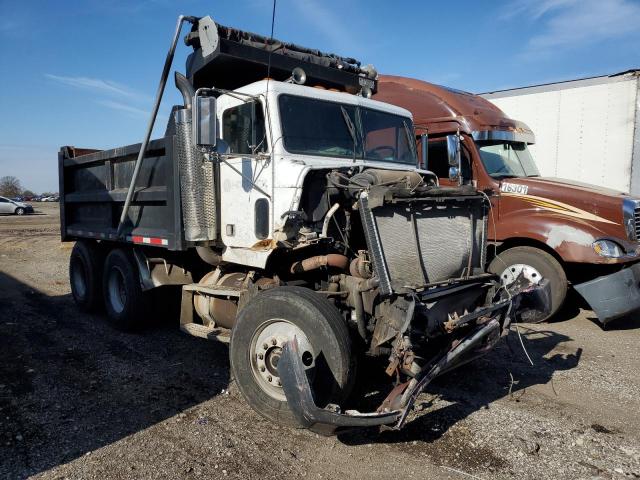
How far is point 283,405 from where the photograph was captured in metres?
3.82

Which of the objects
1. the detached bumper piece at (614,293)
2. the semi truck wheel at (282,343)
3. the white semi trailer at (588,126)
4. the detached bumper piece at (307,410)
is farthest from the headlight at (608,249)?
the detached bumper piece at (307,410)

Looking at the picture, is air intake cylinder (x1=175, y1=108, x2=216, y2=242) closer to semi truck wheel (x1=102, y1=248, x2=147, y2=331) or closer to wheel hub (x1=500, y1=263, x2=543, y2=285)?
semi truck wheel (x1=102, y1=248, x2=147, y2=331)

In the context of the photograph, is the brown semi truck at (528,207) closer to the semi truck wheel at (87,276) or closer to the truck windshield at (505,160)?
the truck windshield at (505,160)

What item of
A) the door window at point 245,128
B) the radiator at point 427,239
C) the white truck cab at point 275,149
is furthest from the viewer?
the door window at point 245,128

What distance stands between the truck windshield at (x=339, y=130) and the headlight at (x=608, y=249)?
2801mm

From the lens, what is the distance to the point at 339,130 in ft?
17.0

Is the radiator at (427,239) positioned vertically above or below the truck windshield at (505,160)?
below

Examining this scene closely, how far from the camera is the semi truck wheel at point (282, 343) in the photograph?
3641 mm

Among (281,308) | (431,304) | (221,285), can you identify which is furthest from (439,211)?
(221,285)

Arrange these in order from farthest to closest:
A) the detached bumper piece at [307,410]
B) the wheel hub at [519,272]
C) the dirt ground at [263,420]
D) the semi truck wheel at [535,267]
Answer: the wheel hub at [519,272]
the semi truck wheel at [535,267]
the dirt ground at [263,420]
the detached bumper piece at [307,410]

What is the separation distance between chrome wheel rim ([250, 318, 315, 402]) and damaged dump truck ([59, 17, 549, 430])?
0.01 meters

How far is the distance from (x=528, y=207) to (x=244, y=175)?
14.3ft

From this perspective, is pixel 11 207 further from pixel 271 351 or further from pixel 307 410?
pixel 307 410

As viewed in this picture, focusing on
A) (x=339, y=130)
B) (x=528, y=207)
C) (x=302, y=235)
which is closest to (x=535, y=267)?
(x=528, y=207)
